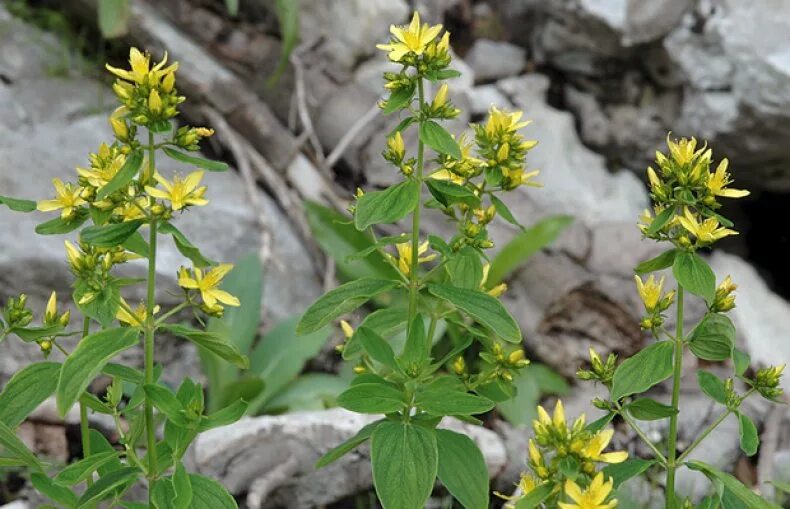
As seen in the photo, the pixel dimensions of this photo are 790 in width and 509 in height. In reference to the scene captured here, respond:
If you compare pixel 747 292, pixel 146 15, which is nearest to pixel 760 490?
pixel 747 292

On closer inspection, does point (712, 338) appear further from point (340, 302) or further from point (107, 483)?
point (107, 483)

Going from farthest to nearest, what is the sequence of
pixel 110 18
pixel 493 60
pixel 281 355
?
pixel 493 60, pixel 110 18, pixel 281 355

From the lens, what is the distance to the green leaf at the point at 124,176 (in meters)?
1.18

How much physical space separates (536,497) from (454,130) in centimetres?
313

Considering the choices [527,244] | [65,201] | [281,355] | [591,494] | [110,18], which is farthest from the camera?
[527,244]

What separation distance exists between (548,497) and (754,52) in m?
3.08

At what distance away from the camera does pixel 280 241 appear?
12.0 feet

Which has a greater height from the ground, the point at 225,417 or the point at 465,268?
the point at 465,268

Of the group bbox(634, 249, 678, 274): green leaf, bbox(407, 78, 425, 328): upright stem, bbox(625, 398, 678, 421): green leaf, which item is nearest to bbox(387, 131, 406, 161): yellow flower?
bbox(407, 78, 425, 328): upright stem

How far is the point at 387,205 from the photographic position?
1321mm

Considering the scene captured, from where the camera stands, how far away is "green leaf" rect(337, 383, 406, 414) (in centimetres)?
125

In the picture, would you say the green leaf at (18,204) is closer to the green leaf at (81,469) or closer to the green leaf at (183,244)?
the green leaf at (183,244)

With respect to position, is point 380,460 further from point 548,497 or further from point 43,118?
point 43,118

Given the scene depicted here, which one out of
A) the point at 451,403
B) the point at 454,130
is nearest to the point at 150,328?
the point at 451,403
